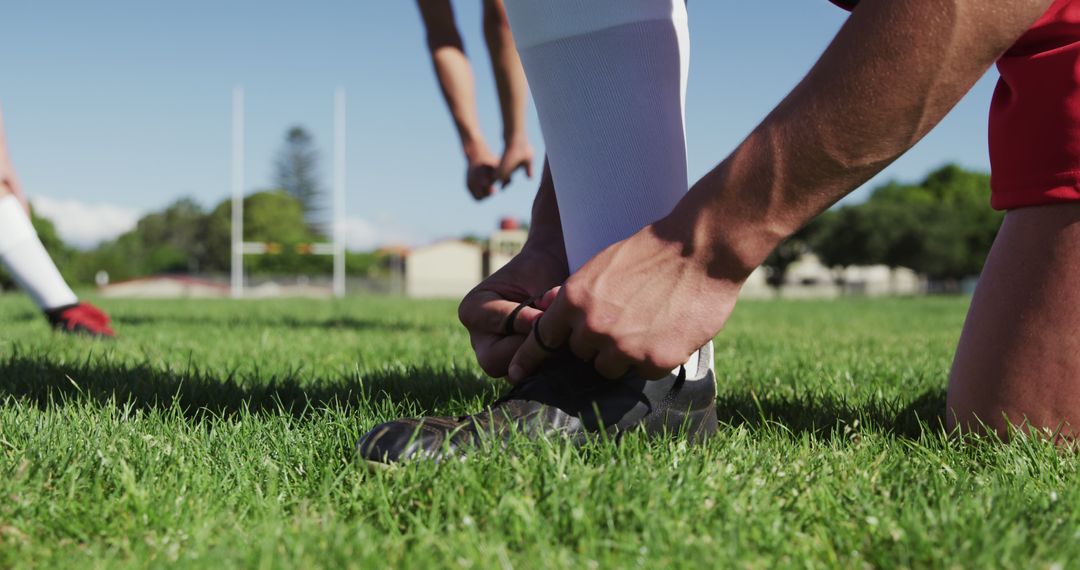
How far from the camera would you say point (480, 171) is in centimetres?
308

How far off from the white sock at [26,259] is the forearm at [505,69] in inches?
82.9

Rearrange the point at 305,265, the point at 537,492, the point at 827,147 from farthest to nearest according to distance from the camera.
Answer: the point at 305,265 < the point at 537,492 < the point at 827,147

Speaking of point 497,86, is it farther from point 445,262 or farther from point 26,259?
point 445,262

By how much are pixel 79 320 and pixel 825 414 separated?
3263 millimetres

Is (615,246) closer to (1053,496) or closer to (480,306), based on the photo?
(480,306)

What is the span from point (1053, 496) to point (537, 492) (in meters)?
0.71

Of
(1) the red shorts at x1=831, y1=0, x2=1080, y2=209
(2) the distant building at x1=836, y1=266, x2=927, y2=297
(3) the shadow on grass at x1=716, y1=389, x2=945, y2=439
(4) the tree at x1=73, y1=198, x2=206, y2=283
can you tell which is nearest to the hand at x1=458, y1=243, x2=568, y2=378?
(3) the shadow on grass at x1=716, y1=389, x2=945, y2=439

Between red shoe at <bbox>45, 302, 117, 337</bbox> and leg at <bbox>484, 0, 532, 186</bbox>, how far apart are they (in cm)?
197

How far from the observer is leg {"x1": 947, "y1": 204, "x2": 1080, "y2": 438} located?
1.70m

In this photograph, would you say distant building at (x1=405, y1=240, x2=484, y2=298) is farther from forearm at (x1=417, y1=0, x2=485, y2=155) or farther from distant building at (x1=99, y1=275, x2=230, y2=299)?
forearm at (x1=417, y1=0, x2=485, y2=155)

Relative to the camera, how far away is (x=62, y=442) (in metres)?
1.39

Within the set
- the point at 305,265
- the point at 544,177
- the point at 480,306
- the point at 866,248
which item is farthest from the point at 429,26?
the point at 305,265

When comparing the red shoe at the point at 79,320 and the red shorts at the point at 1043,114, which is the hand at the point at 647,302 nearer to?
the red shorts at the point at 1043,114

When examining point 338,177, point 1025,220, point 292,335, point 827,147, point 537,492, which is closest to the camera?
point 827,147
